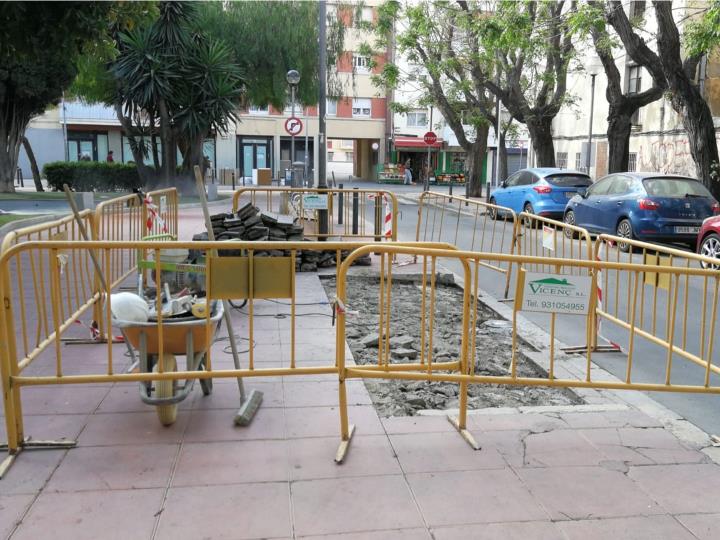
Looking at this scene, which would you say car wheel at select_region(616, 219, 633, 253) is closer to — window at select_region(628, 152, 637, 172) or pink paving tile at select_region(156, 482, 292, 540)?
pink paving tile at select_region(156, 482, 292, 540)

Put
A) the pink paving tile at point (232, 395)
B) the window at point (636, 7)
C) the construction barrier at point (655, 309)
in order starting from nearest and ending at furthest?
the pink paving tile at point (232, 395), the construction barrier at point (655, 309), the window at point (636, 7)

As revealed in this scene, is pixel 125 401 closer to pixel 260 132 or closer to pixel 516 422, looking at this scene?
pixel 516 422

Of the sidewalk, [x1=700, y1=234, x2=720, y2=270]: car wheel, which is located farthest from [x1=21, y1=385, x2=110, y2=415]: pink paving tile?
Result: [x1=700, y1=234, x2=720, y2=270]: car wheel

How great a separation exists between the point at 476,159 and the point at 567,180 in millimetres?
10869

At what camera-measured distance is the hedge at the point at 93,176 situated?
2984 centimetres

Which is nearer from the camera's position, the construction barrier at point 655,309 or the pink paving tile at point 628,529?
the pink paving tile at point 628,529

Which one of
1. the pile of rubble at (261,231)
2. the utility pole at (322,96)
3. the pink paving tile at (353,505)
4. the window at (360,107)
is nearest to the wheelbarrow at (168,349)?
the pink paving tile at (353,505)

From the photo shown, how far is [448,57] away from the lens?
25.3 meters

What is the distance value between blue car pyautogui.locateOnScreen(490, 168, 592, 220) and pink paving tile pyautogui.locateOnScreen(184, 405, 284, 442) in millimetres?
14308

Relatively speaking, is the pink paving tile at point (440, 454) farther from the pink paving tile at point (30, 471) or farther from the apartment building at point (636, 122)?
the apartment building at point (636, 122)

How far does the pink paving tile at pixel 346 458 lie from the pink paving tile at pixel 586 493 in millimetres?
765

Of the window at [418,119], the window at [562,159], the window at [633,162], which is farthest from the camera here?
the window at [418,119]

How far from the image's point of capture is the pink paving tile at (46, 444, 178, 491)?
367 centimetres

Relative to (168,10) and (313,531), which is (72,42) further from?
(168,10)
